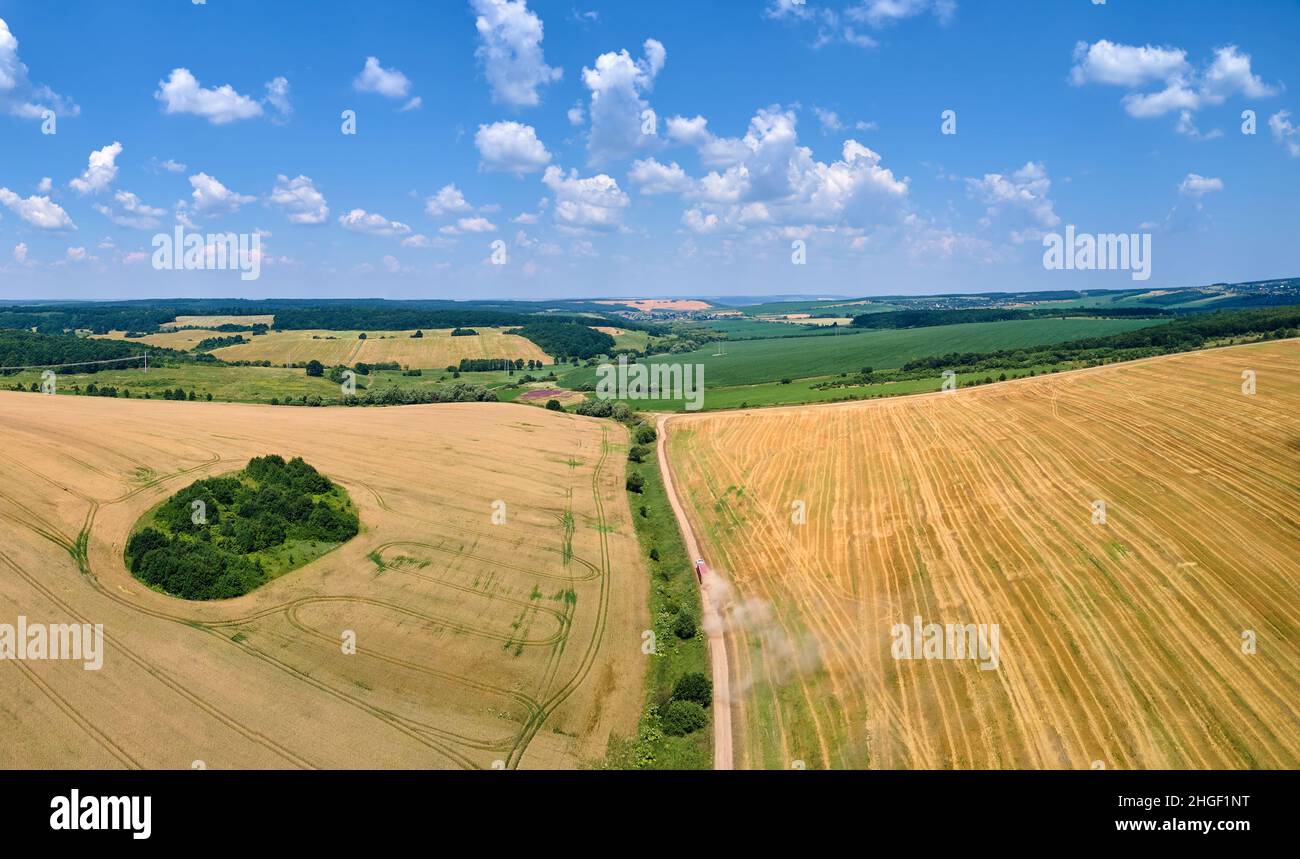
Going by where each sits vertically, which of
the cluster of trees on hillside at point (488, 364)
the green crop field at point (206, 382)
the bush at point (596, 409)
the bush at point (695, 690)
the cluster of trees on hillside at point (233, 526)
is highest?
the cluster of trees on hillside at point (488, 364)

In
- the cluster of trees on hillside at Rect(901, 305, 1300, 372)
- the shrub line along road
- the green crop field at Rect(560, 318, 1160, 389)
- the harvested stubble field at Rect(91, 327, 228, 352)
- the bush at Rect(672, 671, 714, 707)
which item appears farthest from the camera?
the harvested stubble field at Rect(91, 327, 228, 352)

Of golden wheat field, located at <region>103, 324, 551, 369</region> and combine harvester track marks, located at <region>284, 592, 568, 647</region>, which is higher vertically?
golden wheat field, located at <region>103, 324, 551, 369</region>

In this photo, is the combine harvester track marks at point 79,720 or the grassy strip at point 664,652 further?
the grassy strip at point 664,652

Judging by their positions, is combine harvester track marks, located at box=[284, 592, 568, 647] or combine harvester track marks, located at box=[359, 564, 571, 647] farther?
combine harvester track marks, located at box=[359, 564, 571, 647]

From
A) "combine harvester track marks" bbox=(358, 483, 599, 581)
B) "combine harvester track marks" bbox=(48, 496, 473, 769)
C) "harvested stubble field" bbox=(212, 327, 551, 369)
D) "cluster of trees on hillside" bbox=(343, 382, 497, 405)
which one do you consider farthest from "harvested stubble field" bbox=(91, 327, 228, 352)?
"combine harvester track marks" bbox=(48, 496, 473, 769)

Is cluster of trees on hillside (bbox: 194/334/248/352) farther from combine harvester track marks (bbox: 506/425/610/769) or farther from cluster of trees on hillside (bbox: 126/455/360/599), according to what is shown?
combine harvester track marks (bbox: 506/425/610/769)

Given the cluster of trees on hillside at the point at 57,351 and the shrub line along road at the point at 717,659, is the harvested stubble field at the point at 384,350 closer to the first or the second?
the cluster of trees on hillside at the point at 57,351

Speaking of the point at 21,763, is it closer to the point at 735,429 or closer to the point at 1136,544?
the point at 1136,544

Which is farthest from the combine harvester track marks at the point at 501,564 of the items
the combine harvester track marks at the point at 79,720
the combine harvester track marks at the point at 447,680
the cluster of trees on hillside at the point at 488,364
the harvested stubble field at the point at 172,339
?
the harvested stubble field at the point at 172,339

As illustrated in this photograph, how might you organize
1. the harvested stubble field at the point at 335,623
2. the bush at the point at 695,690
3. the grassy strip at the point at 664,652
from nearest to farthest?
the harvested stubble field at the point at 335,623, the grassy strip at the point at 664,652, the bush at the point at 695,690
